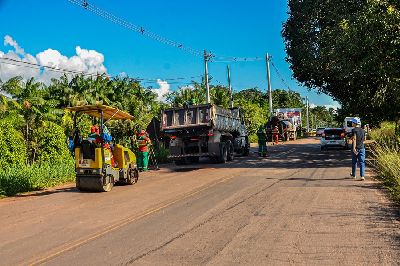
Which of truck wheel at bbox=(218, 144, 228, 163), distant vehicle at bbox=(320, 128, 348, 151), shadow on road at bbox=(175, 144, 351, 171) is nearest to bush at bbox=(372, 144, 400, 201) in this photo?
shadow on road at bbox=(175, 144, 351, 171)

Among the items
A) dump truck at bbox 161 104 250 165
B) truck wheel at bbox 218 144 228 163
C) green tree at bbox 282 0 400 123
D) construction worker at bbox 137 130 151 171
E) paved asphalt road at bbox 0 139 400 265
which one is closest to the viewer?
paved asphalt road at bbox 0 139 400 265

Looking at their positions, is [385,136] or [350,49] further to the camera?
[385,136]

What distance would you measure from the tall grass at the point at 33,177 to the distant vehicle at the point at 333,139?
19.6m

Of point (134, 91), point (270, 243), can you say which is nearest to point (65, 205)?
point (270, 243)

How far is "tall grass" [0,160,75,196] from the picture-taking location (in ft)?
43.7

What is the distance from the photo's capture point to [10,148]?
49.5 feet

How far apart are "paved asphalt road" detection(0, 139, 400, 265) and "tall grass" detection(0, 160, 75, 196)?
2.78 feet

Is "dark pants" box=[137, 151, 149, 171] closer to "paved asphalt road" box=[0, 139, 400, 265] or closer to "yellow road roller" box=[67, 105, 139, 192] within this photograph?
"yellow road roller" box=[67, 105, 139, 192]

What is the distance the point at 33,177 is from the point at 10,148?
1.60m

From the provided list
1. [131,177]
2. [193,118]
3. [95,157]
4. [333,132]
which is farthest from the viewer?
[333,132]

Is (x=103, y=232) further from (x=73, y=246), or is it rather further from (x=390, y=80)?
(x=390, y=80)

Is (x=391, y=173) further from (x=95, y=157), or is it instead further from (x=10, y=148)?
(x=10, y=148)

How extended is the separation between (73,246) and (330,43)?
1632cm

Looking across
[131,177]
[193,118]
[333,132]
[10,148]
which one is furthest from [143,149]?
[333,132]
